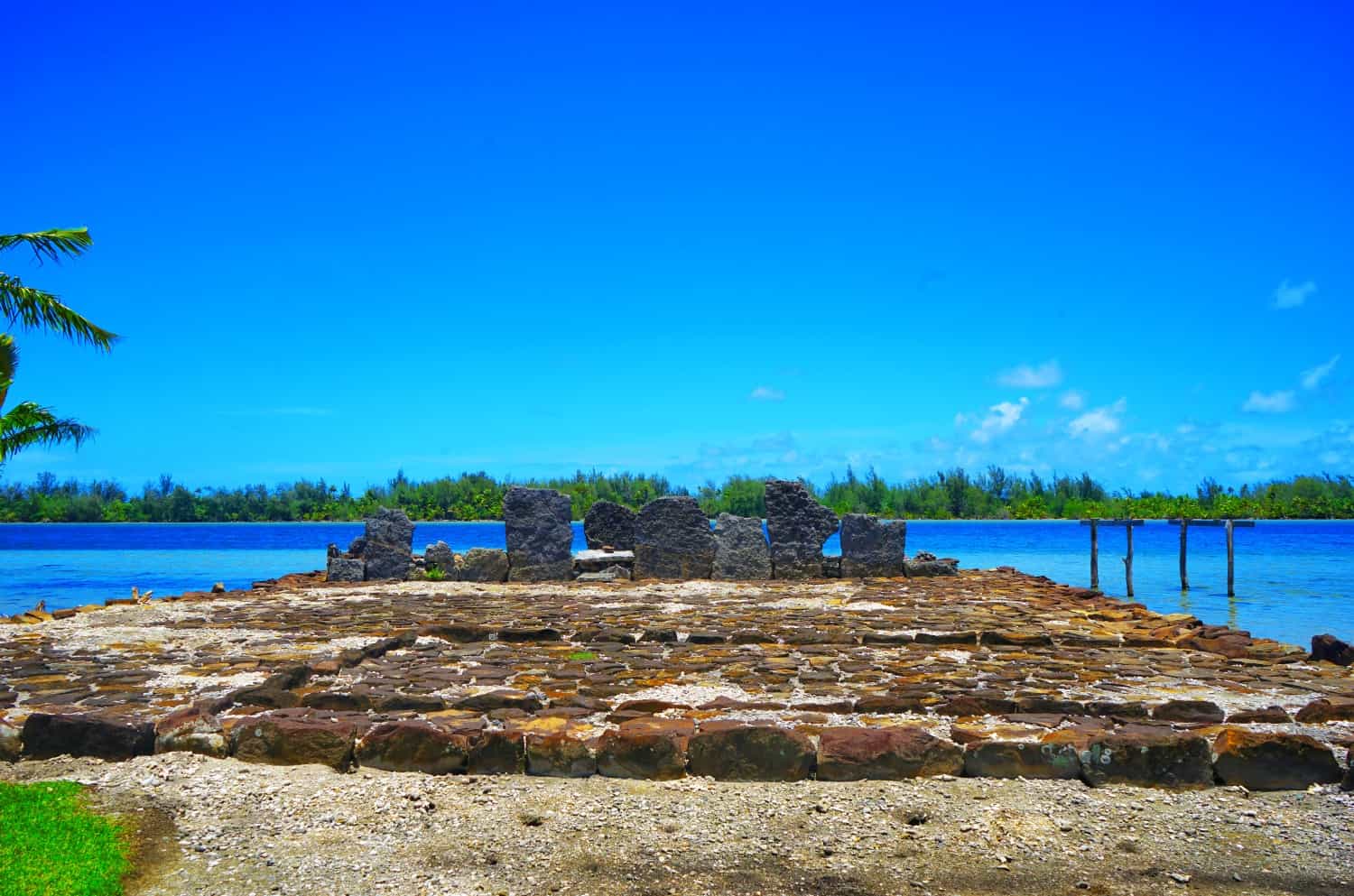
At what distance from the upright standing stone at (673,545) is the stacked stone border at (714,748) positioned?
37.8 ft

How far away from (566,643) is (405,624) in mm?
2460

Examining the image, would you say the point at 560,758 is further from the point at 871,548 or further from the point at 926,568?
the point at 926,568

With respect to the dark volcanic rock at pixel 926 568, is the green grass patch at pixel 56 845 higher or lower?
lower

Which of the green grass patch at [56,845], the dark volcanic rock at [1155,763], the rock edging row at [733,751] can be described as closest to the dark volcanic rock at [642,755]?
the rock edging row at [733,751]

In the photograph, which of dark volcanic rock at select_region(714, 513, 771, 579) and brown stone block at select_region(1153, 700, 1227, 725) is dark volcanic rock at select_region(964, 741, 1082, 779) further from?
dark volcanic rock at select_region(714, 513, 771, 579)

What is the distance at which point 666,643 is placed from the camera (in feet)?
30.6

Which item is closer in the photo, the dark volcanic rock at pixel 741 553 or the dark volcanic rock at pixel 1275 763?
the dark volcanic rock at pixel 1275 763

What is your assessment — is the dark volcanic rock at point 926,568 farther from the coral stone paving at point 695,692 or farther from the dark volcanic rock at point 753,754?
the dark volcanic rock at point 753,754

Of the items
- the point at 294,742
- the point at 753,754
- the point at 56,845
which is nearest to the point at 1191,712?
the point at 753,754

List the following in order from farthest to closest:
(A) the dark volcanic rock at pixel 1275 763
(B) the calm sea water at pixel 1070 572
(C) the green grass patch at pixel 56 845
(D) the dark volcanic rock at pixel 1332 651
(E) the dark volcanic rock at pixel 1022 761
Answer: (B) the calm sea water at pixel 1070 572 < (D) the dark volcanic rock at pixel 1332 651 < (E) the dark volcanic rock at pixel 1022 761 < (A) the dark volcanic rock at pixel 1275 763 < (C) the green grass patch at pixel 56 845

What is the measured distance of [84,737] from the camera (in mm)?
5520

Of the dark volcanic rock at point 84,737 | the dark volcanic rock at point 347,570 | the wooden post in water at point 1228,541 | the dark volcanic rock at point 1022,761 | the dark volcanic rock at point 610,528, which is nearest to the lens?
the dark volcanic rock at point 1022,761

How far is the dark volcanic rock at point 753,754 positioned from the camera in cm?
512

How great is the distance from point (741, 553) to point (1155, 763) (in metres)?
12.5
